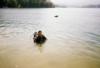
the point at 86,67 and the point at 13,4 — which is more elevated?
the point at 86,67

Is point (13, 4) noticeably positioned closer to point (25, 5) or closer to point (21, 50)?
point (25, 5)

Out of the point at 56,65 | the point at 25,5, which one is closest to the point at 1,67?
the point at 56,65

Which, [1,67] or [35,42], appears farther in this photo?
[35,42]

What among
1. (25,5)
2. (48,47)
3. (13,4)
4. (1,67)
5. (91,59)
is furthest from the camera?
(25,5)

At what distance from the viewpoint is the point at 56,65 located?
1400 centimetres

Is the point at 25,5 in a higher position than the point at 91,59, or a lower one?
lower

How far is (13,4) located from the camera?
116 metres

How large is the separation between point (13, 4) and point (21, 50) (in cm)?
10115

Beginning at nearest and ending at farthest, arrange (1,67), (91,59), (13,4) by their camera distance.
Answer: (1,67), (91,59), (13,4)

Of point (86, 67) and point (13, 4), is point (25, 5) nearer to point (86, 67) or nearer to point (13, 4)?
point (13, 4)

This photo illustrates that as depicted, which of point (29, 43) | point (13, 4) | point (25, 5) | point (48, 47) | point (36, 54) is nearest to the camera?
point (36, 54)

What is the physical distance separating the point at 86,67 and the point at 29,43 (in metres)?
7.89

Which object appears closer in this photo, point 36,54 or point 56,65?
point 56,65

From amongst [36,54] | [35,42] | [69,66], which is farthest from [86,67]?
[35,42]
